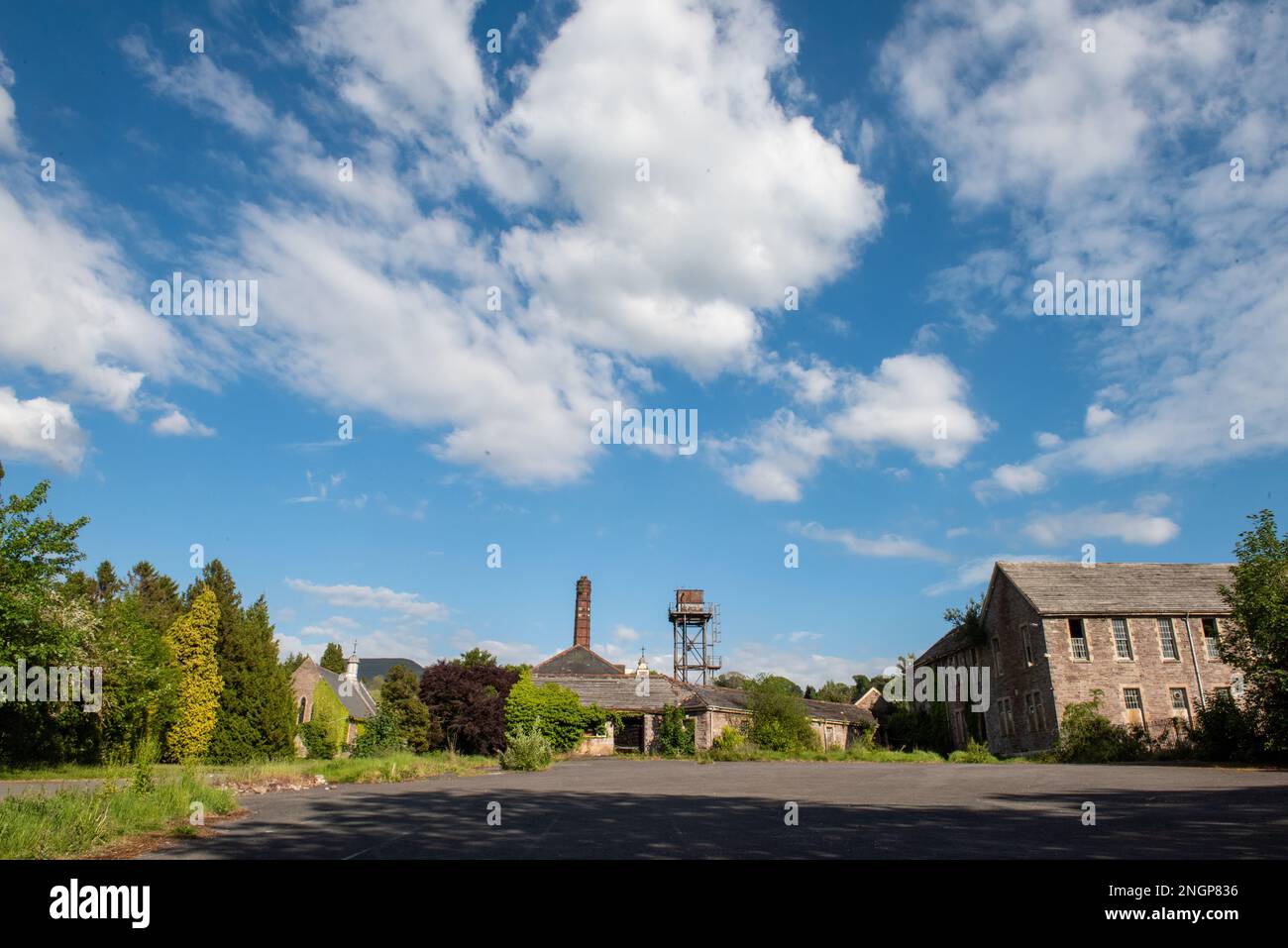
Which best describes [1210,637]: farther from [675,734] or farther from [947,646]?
[675,734]

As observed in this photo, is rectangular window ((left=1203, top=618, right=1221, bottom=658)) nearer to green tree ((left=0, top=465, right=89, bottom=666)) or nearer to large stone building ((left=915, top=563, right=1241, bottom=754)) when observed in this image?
large stone building ((left=915, top=563, right=1241, bottom=754))

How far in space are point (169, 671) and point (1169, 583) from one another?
44074 mm

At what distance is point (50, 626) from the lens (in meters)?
22.9

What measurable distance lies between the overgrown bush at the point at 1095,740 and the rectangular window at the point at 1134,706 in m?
0.88

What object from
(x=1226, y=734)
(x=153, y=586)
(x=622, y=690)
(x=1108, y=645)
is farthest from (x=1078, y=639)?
(x=153, y=586)

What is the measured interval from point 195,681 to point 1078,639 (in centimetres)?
3764

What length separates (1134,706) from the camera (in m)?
32.8

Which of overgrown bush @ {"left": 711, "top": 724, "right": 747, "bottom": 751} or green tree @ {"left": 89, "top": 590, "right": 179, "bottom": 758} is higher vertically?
green tree @ {"left": 89, "top": 590, "right": 179, "bottom": 758}

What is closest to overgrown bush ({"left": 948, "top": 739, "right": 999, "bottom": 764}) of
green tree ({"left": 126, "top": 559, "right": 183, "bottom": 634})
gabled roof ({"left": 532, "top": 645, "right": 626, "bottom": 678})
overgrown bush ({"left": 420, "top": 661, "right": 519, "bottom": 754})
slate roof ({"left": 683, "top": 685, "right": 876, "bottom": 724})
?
slate roof ({"left": 683, "top": 685, "right": 876, "bottom": 724})

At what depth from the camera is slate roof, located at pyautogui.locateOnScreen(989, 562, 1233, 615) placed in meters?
34.2

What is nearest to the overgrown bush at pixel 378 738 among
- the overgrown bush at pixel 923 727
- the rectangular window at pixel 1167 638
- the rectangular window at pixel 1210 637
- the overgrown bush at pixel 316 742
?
the overgrown bush at pixel 316 742

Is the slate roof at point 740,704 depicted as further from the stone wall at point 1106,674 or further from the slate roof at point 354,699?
the slate roof at point 354,699

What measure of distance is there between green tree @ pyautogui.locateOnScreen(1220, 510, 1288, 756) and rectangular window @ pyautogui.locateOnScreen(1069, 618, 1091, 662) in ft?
27.5

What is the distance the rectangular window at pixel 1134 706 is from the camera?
32.3m
